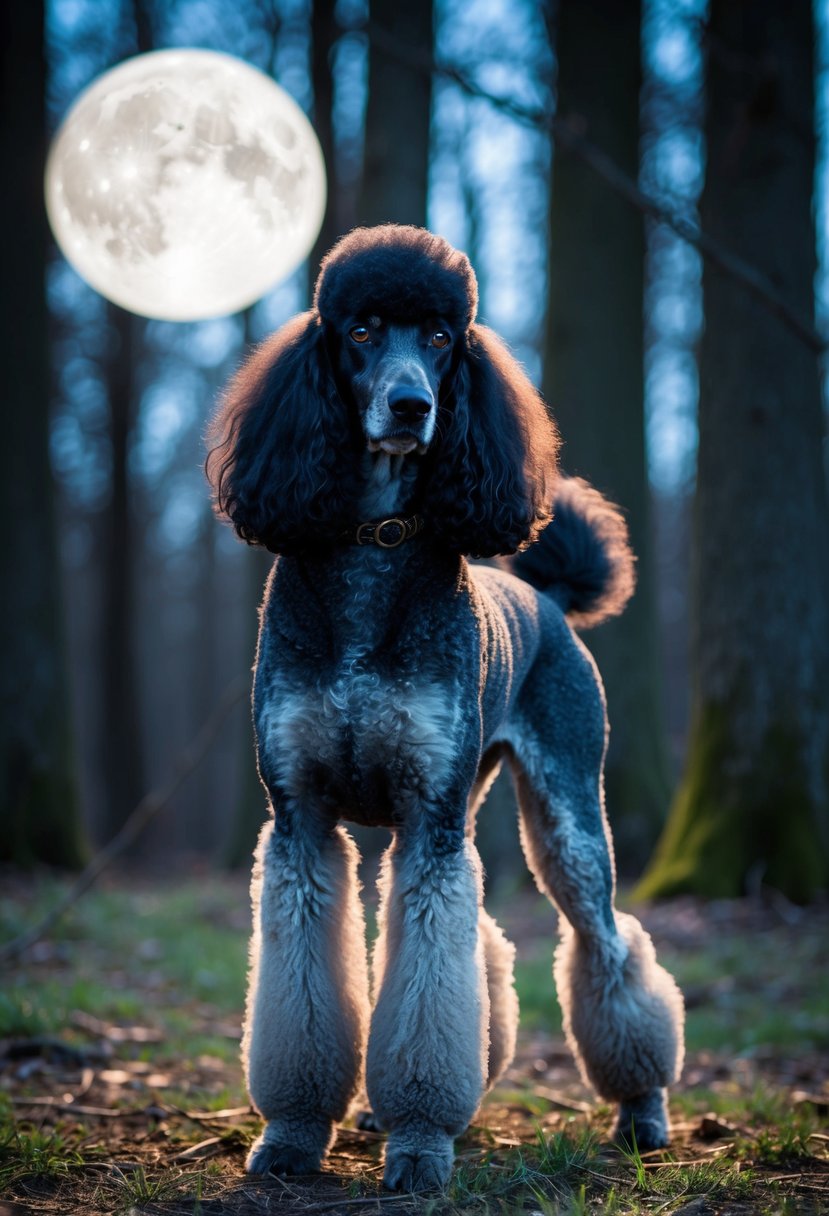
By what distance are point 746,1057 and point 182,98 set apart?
441 centimetres

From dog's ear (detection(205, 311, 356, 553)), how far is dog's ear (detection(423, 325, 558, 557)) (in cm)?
26

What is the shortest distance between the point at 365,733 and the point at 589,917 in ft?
3.96

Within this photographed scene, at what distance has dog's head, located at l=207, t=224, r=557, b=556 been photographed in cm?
297

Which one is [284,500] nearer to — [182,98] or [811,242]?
[182,98]

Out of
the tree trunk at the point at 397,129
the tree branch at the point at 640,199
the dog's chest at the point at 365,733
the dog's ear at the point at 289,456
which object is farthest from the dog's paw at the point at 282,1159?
the tree trunk at the point at 397,129

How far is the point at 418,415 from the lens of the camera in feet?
9.31

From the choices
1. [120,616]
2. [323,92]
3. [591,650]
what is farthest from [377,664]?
[120,616]

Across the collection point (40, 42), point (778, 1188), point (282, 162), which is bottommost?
point (778, 1188)

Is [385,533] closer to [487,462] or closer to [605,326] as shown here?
[487,462]

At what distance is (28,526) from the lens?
391 inches

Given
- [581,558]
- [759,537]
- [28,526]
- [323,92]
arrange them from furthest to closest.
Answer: [323,92] < [28,526] < [759,537] < [581,558]

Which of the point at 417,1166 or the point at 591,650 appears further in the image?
the point at 591,650

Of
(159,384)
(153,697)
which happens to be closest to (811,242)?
(159,384)

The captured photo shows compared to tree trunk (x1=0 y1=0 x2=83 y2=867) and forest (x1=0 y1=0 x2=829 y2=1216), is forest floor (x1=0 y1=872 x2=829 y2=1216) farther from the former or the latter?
tree trunk (x1=0 y1=0 x2=83 y2=867)
